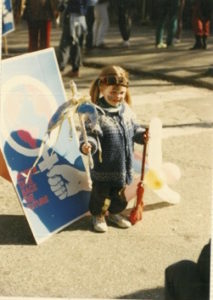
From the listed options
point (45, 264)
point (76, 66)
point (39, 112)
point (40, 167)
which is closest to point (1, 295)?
point (45, 264)

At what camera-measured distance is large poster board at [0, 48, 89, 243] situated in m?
3.65

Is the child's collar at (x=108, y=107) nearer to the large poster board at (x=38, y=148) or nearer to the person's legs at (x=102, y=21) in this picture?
the large poster board at (x=38, y=148)

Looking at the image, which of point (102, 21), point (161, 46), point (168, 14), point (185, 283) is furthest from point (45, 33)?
point (185, 283)

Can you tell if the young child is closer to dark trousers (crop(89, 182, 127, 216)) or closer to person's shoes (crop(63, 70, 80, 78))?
dark trousers (crop(89, 182, 127, 216))

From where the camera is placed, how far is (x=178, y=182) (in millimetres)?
4609

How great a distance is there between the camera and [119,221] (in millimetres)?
3895

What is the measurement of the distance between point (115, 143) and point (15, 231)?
0.82 m

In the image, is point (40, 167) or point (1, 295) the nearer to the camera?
point (1, 295)

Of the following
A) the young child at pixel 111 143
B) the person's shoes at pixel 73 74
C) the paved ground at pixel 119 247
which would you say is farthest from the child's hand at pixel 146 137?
the person's shoes at pixel 73 74

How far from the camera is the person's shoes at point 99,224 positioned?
381 centimetres

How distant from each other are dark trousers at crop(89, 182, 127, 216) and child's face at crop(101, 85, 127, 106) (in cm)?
51

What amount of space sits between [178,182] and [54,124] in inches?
56.1

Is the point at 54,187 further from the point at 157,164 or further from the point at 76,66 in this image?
the point at 76,66

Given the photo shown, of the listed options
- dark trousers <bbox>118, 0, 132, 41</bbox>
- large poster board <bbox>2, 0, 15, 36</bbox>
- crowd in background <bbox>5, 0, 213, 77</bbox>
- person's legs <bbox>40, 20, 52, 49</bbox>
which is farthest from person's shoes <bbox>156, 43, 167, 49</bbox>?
large poster board <bbox>2, 0, 15, 36</bbox>
